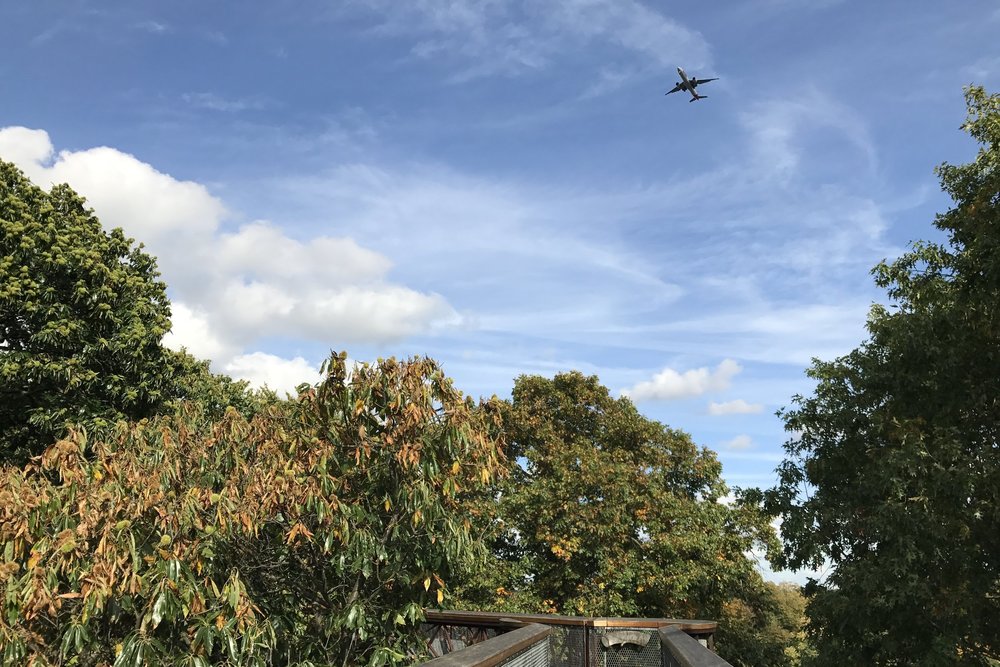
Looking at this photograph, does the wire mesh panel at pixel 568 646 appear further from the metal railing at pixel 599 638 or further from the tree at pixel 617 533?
the tree at pixel 617 533

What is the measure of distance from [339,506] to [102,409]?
1507 centimetres

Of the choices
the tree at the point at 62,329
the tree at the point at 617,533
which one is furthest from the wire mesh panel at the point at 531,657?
the tree at the point at 62,329

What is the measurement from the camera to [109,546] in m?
4.95

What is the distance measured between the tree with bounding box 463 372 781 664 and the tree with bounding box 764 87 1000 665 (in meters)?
2.69

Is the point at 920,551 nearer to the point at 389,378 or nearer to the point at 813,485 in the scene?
the point at 813,485

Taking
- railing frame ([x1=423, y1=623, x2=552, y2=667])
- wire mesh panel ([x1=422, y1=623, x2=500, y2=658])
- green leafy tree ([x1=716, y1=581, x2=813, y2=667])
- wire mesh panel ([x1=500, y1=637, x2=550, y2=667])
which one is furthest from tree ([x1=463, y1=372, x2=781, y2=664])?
railing frame ([x1=423, y1=623, x2=552, y2=667])

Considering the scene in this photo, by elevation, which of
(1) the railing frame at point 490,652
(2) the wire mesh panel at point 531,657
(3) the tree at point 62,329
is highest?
(3) the tree at point 62,329

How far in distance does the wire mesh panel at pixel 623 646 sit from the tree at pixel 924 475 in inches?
406

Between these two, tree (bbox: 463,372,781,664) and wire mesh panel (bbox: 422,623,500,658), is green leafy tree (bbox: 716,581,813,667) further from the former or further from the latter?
wire mesh panel (bbox: 422,623,500,658)

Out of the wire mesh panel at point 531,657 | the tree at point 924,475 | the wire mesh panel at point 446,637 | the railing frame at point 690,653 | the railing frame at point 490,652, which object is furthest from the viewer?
the tree at point 924,475

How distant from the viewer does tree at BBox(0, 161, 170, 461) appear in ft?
55.7

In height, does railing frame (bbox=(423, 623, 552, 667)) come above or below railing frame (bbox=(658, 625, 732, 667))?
below

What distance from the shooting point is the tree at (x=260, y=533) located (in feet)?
16.6

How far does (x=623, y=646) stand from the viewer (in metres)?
5.78
